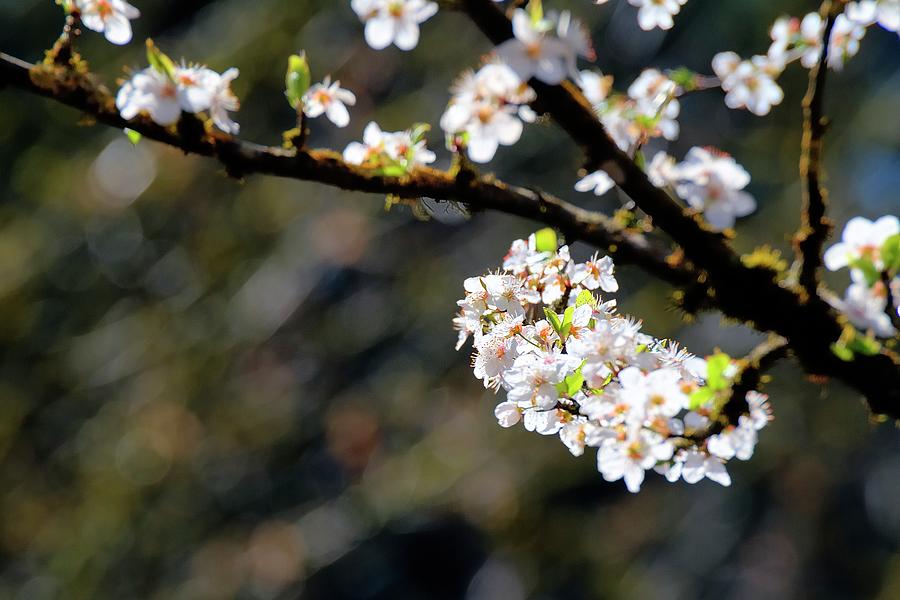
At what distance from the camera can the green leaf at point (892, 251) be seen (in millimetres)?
838

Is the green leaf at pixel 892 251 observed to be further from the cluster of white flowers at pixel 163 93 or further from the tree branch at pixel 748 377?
the cluster of white flowers at pixel 163 93

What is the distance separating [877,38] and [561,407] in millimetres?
4665

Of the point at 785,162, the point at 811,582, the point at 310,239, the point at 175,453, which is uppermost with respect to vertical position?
the point at 310,239

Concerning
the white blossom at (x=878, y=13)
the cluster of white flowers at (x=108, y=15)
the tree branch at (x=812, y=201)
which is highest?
the cluster of white flowers at (x=108, y=15)

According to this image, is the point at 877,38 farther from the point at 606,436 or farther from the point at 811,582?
the point at 606,436

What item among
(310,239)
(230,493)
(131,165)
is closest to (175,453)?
(230,493)

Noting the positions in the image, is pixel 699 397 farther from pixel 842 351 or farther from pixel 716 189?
pixel 716 189

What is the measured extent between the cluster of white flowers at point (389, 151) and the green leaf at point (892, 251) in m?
0.47

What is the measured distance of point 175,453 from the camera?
16.8 feet

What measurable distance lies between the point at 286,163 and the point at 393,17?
183mm

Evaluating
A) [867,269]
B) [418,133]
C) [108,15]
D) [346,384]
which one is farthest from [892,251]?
[346,384]

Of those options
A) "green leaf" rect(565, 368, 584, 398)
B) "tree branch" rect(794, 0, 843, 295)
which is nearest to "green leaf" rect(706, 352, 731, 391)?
"green leaf" rect(565, 368, 584, 398)

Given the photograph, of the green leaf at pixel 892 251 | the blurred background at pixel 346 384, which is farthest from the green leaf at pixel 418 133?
the blurred background at pixel 346 384

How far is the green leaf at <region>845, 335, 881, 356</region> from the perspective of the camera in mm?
883
